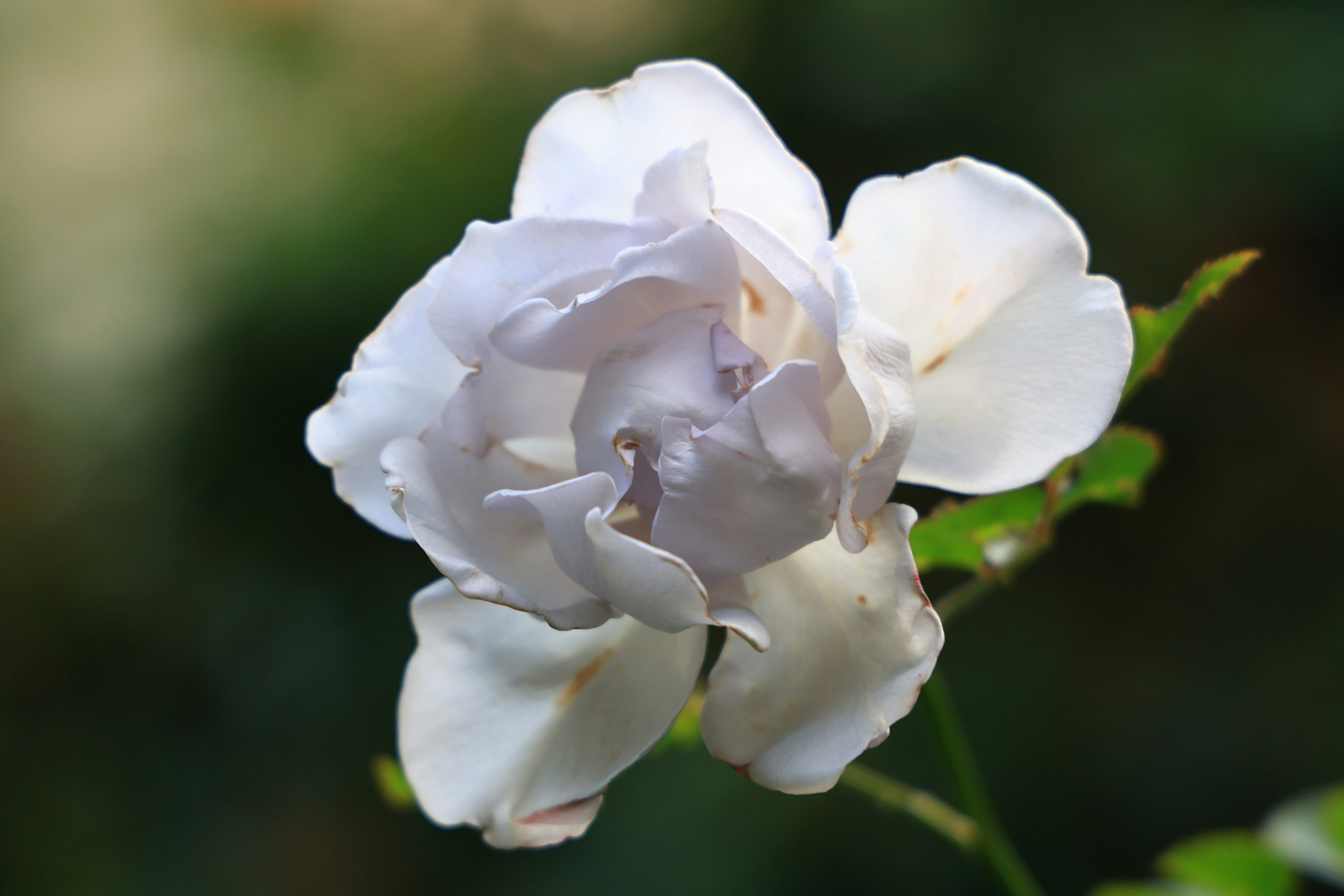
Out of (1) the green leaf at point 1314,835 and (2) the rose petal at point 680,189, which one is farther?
(1) the green leaf at point 1314,835

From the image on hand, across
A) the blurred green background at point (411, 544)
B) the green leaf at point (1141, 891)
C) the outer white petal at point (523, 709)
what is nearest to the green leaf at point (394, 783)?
the outer white petal at point (523, 709)

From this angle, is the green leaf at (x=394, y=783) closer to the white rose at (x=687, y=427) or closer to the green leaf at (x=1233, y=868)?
the white rose at (x=687, y=427)

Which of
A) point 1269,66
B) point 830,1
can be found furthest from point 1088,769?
point 830,1

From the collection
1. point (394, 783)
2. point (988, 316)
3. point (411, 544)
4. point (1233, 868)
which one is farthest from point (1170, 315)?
point (411, 544)

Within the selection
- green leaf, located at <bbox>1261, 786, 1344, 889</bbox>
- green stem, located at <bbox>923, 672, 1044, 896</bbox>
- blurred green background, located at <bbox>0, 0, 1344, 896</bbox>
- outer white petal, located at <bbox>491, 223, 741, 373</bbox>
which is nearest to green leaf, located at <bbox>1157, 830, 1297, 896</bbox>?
green leaf, located at <bbox>1261, 786, 1344, 889</bbox>

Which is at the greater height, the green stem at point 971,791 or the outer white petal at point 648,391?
the outer white petal at point 648,391

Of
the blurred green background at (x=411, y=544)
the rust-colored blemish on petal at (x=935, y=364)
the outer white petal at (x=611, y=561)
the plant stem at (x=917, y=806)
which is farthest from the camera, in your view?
the blurred green background at (x=411, y=544)

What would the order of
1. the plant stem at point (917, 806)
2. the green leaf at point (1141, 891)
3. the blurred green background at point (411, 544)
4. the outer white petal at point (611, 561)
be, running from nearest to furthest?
1. the outer white petal at point (611, 561)
2. the plant stem at point (917, 806)
3. the green leaf at point (1141, 891)
4. the blurred green background at point (411, 544)

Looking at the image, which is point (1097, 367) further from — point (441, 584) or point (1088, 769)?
point (1088, 769)
